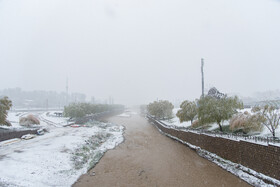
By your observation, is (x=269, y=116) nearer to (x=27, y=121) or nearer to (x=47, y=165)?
(x=47, y=165)

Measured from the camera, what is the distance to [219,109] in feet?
74.7

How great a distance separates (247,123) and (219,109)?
15.7 ft

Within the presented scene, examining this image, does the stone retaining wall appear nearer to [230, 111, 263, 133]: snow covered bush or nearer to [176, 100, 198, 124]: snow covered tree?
[230, 111, 263, 133]: snow covered bush

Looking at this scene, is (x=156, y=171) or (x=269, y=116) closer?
(x=156, y=171)

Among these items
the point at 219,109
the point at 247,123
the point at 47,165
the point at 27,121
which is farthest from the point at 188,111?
the point at 27,121

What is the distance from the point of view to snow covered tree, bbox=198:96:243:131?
22.8 meters

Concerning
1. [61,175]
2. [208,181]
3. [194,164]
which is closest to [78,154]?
[61,175]

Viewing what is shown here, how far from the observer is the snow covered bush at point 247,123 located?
17356 mm

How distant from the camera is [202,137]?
23.8 metres

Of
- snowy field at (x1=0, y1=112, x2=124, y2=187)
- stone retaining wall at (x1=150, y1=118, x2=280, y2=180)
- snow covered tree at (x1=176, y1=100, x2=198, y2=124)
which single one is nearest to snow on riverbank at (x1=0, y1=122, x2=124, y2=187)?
snowy field at (x1=0, y1=112, x2=124, y2=187)

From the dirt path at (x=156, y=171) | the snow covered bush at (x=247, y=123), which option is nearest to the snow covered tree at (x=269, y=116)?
the snow covered bush at (x=247, y=123)

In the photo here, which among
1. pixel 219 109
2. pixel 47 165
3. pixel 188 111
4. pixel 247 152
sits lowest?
pixel 47 165

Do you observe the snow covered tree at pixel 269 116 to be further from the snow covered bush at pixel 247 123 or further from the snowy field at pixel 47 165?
the snowy field at pixel 47 165

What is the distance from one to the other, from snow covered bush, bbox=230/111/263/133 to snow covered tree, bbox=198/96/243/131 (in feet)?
3.80
